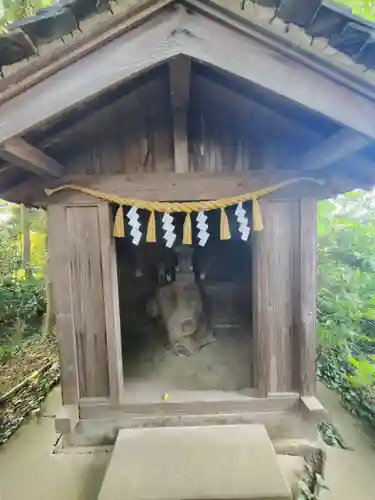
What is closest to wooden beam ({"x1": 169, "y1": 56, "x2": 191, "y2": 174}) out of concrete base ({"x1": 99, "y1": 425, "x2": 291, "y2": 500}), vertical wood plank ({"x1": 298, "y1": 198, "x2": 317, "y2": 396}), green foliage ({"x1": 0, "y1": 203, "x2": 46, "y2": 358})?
vertical wood plank ({"x1": 298, "y1": 198, "x2": 317, "y2": 396})

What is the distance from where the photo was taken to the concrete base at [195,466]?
1938 mm

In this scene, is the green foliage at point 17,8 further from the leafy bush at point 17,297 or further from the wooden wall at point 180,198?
the leafy bush at point 17,297

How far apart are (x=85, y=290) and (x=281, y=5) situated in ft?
6.37

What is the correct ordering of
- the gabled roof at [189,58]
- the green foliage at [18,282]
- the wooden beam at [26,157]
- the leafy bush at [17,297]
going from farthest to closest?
1. the leafy bush at [17,297]
2. the green foliage at [18,282]
3. the wooden beam at [26,157]
4. the gabled roof at [189,58]

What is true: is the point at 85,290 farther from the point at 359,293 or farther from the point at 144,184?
the point at 359,293

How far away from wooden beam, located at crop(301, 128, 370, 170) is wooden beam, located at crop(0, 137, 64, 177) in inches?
61.5

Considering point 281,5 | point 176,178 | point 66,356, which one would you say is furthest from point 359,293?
point 281,5

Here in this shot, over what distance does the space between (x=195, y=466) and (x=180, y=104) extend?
2007 mm

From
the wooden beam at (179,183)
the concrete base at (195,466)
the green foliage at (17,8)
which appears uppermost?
the green foliage at (17,8)

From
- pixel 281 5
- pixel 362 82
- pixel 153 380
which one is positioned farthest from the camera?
pixel 153 380

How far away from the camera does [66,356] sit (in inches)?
101

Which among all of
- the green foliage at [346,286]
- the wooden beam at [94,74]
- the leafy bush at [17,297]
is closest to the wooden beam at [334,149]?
the wooden beam at [94,74]

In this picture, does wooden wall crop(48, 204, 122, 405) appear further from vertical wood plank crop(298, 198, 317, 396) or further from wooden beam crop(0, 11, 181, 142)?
vertical wood plank crop(298, 198, 317, 396)

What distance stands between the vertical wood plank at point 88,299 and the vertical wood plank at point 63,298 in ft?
0.11
